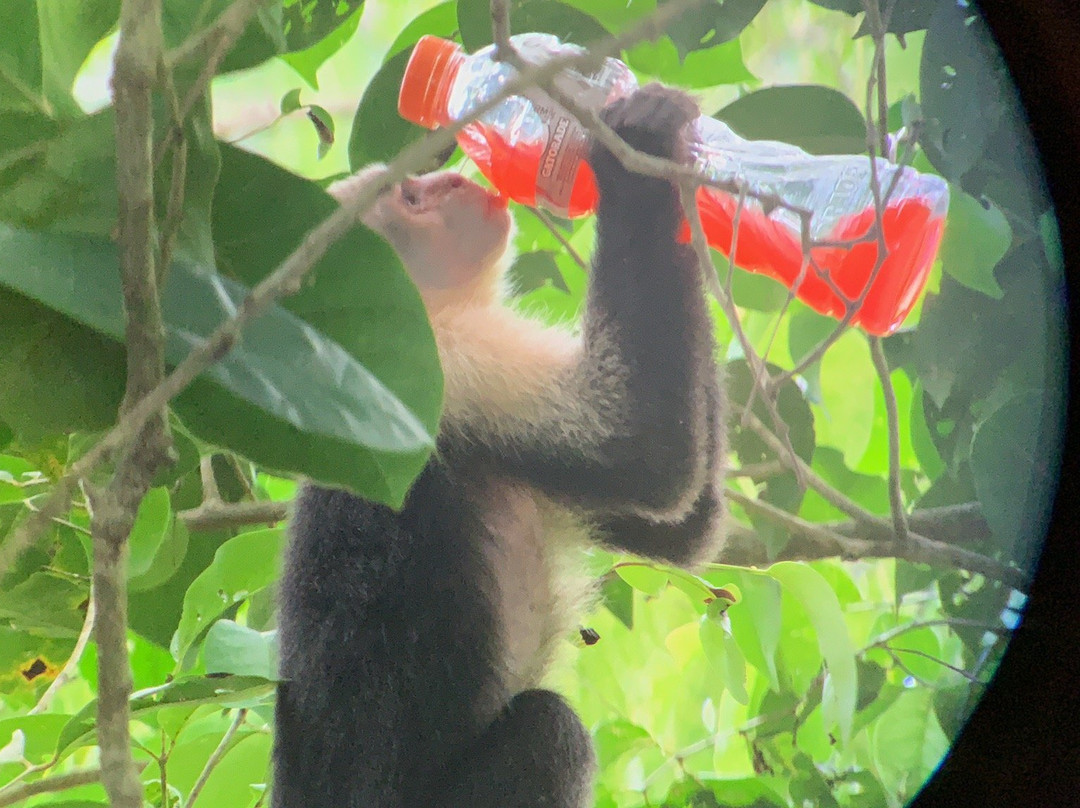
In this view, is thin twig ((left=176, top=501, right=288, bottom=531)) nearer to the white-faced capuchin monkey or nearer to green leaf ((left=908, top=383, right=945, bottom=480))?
the white-faced capuchin monkey

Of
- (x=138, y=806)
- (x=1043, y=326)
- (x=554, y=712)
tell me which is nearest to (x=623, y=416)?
(x=554, y=712)

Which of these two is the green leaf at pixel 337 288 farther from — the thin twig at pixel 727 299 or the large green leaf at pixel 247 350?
the thin twig at pixel 727 299

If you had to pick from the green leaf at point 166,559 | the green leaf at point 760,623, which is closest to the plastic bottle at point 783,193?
the green leaf at point 760,623

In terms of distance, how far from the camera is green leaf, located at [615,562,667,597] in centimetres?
76

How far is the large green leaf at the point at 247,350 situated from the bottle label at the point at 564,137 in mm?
271

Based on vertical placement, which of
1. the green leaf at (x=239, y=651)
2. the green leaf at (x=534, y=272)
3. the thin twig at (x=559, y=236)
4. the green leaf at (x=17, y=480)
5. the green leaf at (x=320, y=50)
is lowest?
the green leaf at (x=239, y=651)

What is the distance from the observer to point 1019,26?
666 mm

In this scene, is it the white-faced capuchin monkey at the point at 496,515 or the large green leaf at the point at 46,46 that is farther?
the white-faced capuchin monkey at the point at 496,515

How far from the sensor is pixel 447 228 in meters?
0.69

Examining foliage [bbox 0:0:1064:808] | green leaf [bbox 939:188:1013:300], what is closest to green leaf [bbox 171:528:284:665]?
foliage [bbox 0:0:1064:808]

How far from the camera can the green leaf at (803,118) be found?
607mm

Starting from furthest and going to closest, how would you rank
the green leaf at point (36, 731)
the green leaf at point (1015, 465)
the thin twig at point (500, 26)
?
the green leaf at point (1015, 465) < the green leaf at point (36, 731) < the thin twig at point (500, 26)

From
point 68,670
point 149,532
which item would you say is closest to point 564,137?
point 149,532

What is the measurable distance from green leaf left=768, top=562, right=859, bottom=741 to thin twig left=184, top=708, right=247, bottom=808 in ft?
1.38
